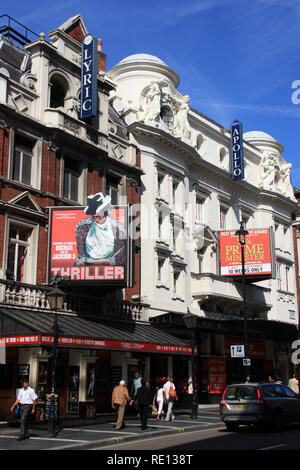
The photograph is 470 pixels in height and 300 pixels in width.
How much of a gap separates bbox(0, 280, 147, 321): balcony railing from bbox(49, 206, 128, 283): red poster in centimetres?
131

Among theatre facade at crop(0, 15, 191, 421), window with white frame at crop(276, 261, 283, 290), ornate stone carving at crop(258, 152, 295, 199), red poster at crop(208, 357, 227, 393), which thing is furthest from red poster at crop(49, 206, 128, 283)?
ornate stone carving at crop(258, 152, 295, 199)

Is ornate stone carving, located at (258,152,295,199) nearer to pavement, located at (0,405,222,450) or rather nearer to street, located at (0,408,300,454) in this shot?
pavement, located at (0,405,222,450)

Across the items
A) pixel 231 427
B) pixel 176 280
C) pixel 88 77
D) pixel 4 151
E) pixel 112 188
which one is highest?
pixel 88 77

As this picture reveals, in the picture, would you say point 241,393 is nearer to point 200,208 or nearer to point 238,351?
point 238,351

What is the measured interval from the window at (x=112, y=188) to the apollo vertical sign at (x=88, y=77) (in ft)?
12.9

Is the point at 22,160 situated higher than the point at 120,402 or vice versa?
the point at 22,160

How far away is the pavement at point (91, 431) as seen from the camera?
14.7 meters

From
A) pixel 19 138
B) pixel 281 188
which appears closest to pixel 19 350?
pixel 19 138

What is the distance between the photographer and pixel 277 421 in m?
18.4

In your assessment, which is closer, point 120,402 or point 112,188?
point 120,402

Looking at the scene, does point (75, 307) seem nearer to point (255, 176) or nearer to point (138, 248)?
point (138, 248)

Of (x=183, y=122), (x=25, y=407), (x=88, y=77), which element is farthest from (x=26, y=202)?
(x=183, y=122)

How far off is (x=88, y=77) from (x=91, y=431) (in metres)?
16.0

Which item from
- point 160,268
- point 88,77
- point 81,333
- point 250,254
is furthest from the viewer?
point 250,254
